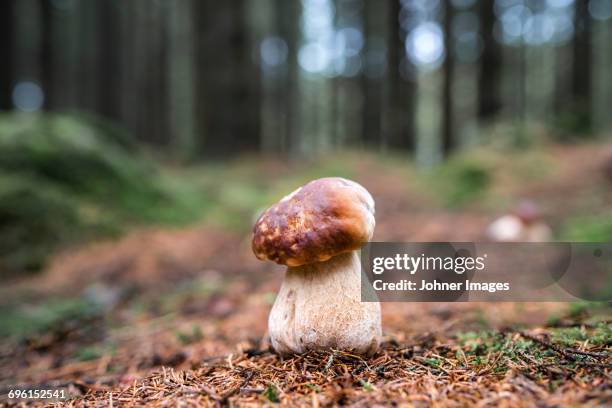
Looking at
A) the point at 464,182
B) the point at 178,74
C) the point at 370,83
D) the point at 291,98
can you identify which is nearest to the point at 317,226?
the point at 464,182

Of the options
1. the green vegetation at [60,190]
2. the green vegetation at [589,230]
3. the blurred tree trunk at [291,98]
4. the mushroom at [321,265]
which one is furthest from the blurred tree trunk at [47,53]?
the mushroom at [321,265]

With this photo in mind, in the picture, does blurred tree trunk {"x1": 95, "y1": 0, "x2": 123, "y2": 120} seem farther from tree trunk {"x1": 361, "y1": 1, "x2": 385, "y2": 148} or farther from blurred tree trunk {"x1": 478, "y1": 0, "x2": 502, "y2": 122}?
blurred tree trunk {"x1": 478, "y1": 0, "x2": 502, "y2": 122}

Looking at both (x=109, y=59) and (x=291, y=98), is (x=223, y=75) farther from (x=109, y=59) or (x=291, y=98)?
(x=109, y=59)

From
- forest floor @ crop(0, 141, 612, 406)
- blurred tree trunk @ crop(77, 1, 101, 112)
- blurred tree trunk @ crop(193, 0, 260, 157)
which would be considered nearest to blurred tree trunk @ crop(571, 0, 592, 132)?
forest floor @ crop(0, 141, 612, 406)

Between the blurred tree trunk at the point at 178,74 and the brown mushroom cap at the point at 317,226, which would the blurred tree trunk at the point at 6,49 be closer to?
the blurred tree trunk at the point at 178,74

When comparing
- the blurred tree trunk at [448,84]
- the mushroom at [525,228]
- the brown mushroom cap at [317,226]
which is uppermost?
the blurred tree trunk at [448,84]

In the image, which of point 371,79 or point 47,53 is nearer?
point 371,79
